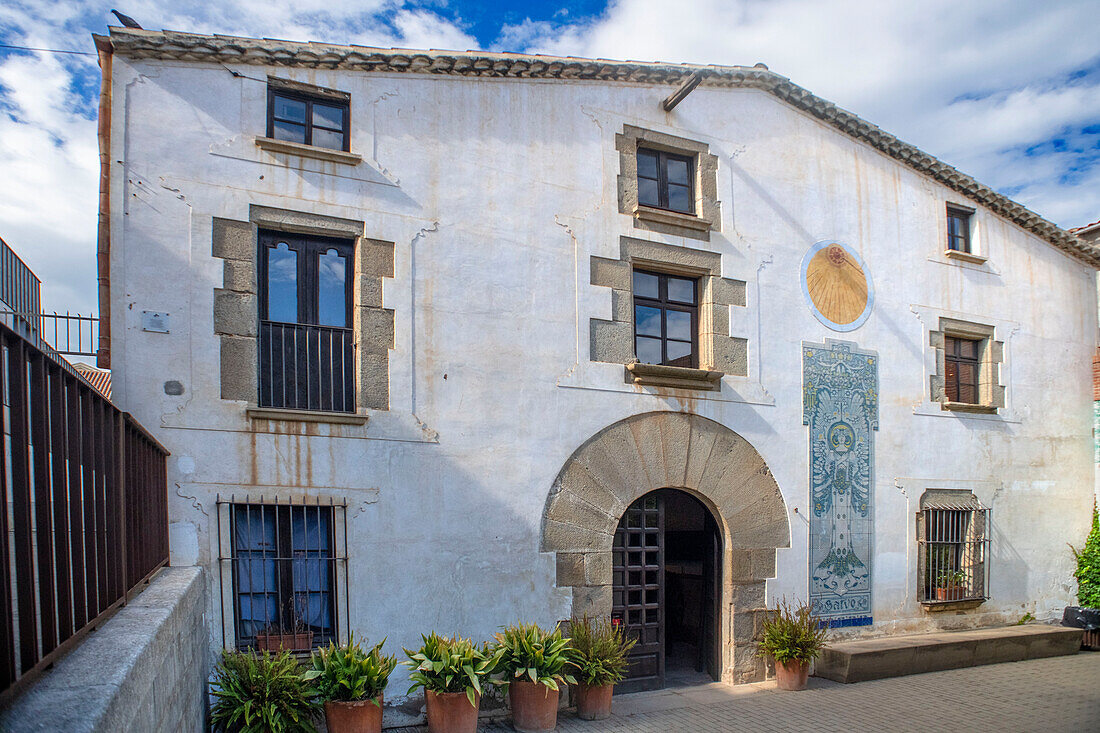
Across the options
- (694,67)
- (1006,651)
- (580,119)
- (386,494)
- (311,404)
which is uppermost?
(694,67)

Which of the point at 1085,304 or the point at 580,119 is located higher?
the point at 580,119

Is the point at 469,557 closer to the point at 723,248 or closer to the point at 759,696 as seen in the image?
the point at 759,696

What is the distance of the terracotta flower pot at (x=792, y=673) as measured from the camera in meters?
8.52

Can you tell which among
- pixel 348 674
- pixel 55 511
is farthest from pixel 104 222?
pixel 55 511

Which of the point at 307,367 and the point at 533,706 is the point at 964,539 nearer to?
the point at 533,706

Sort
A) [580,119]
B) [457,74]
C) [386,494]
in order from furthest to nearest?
1. [580,119]
2. [457,74]
3. [386,494]

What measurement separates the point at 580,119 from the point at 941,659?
7.82m

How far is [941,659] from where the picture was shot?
9.68 metres

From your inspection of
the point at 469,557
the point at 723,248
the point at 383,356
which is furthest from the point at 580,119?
the point at 469,557

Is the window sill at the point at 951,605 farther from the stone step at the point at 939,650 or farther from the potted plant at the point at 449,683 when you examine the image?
the potted plant at the point at 449,683

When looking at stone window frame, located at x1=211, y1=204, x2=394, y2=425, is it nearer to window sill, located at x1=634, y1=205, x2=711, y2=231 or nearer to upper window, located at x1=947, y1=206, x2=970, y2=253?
window sill, located at x1=634, y1=205, x2=711, y2=231

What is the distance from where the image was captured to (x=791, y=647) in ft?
27.9

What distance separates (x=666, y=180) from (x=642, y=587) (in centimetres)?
461

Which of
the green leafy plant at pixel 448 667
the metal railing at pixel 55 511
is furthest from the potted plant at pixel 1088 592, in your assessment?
the metal railing at pixel 55 511
